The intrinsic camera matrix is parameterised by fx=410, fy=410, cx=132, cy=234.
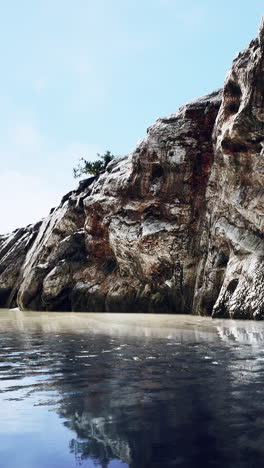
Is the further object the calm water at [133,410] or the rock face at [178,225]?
the rock face at [178,225]

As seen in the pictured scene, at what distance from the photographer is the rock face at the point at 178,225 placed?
15016 mm

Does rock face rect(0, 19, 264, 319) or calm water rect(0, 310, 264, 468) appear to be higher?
rock face rect(0, 19, 264, 319)

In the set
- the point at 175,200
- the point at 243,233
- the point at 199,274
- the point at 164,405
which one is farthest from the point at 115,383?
the point at 175,200

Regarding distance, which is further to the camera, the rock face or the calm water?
the rock face

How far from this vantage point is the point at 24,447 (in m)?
2.28

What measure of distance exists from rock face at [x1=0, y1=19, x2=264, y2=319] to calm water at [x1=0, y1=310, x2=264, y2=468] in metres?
9.20

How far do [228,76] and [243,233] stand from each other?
22.9 ft

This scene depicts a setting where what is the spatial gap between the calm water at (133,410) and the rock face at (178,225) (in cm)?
920

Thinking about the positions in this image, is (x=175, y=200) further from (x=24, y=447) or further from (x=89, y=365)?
(x=24, y=447)

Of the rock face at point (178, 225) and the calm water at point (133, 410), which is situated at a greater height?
the rock face at point (178, 225)

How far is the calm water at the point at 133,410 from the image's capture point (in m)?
2.16

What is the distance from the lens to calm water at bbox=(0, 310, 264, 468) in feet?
7.09

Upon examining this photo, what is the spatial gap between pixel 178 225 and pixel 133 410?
17.9 meters

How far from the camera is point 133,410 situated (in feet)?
9.63
